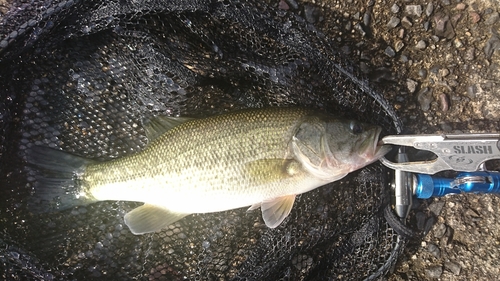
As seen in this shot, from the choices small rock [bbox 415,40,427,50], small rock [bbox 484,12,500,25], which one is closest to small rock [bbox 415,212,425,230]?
small rock [bbox 415,40,427,50]

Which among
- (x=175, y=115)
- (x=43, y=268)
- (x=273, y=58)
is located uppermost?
(x=273, y=58)

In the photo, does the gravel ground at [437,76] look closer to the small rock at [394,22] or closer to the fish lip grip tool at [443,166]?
the small rock at [394,22]

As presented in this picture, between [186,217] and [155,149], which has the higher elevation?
[155,149]

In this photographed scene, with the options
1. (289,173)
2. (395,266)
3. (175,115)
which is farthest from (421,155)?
(175,115)

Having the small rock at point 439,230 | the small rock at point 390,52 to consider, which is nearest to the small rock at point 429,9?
the small rock at point 390,52

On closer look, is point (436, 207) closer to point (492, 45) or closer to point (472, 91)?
point (472, 91)

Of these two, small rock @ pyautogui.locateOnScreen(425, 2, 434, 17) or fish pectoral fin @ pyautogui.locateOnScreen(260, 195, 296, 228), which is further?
small rock @ pyautogui.locateOnScreen(425, 2, 434, 17)

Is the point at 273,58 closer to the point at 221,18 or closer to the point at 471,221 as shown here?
the point at 221,18

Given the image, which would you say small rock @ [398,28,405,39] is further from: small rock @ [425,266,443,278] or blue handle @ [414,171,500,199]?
small rock @ [425,266,443,278]
